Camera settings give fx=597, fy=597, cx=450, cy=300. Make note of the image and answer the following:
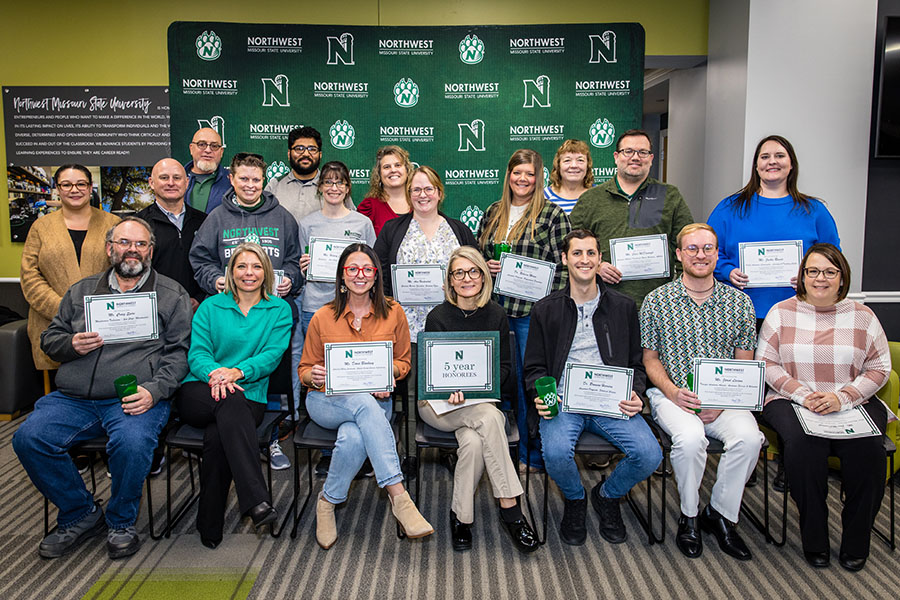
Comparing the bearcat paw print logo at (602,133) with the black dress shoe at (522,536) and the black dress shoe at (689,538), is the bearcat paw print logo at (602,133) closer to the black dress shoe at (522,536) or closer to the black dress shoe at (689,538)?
the black dress shoe at (689,538)

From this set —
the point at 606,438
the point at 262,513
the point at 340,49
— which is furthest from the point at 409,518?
the point at 340,49

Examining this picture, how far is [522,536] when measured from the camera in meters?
2.76

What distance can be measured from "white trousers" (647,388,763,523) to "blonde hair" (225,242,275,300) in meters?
2.09

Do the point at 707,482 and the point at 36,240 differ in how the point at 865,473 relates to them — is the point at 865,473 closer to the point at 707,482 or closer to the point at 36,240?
the point at 707,482

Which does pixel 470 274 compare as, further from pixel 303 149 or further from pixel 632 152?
pixel 303 149

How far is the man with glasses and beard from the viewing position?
2.74 meters

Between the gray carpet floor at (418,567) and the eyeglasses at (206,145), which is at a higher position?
the eyeglasses at (206,145)

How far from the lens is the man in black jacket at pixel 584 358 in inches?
110

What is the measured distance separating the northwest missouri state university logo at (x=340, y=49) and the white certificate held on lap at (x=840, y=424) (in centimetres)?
441

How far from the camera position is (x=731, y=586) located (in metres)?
2.50

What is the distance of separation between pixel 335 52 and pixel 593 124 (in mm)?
2354

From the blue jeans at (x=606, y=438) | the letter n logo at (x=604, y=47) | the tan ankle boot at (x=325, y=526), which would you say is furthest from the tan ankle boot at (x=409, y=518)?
the letter n logo at (x=604, y=47)

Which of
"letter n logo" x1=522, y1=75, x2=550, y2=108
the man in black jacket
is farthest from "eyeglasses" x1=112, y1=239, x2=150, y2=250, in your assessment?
"letter n logo" x1=522, y1=75, x2=550, y2=108

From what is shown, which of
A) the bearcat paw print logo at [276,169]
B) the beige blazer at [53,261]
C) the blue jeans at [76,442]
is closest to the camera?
the blue jeans at [76,442]
